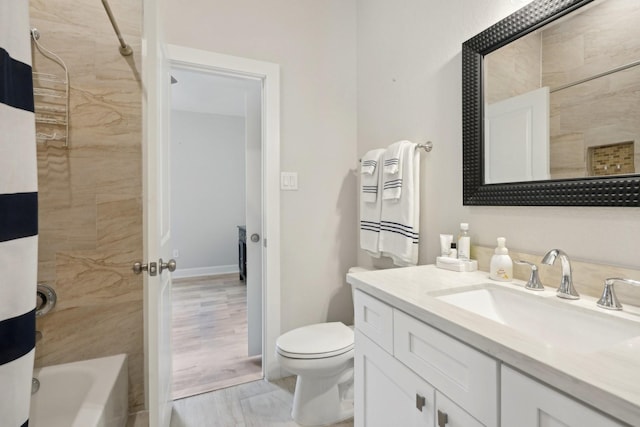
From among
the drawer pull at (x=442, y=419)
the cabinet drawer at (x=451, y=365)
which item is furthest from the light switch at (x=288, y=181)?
the drawer pull at (x=442, y=419)

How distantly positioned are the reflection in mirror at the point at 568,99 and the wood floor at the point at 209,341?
192 cm

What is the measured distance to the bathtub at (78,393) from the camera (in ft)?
3.99

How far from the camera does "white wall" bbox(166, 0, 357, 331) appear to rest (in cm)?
189

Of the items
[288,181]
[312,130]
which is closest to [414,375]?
[288,181]

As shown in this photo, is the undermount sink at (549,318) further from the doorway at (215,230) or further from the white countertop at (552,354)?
the doorway at (215,230)

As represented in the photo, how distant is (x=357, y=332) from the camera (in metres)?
1.11

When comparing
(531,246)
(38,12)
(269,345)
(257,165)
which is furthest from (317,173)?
(38,12)

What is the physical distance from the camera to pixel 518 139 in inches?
43.1

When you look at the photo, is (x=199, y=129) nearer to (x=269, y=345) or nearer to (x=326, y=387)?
(x=269, y=345)

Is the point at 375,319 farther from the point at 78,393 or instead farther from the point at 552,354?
the point at 78,393

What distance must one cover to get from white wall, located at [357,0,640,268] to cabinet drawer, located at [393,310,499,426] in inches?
22.5

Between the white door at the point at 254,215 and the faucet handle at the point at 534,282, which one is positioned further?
the white door at the point at 254,215

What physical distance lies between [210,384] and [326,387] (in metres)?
0.79

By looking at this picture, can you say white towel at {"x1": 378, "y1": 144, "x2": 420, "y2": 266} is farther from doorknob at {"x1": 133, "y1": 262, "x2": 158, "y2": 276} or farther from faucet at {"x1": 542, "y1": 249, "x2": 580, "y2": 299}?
doorknob at {"x1": 133, "y1": 262, "x2": 158, "y2": 276}
